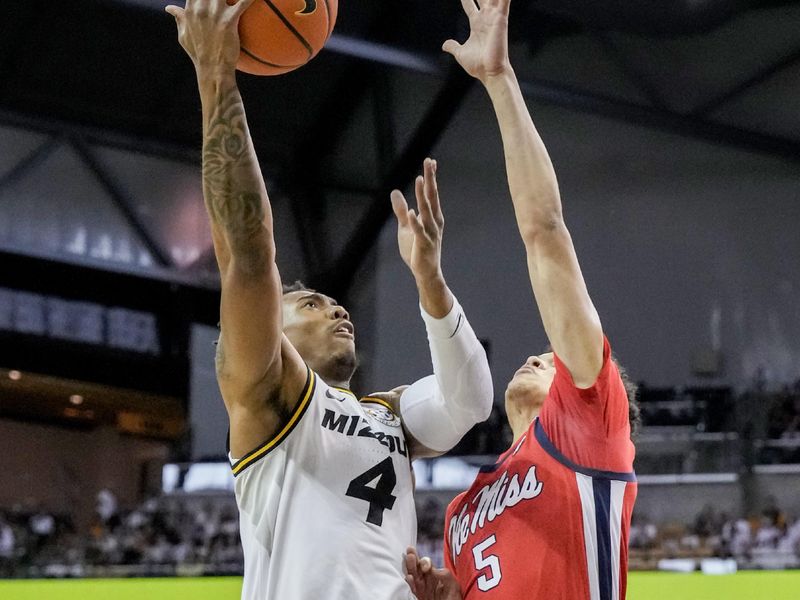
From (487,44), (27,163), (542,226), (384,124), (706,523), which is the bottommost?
(706,523)

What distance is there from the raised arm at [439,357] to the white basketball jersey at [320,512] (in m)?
0.25

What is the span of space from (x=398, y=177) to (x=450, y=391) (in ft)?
32.5

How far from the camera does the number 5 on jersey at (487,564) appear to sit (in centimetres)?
245

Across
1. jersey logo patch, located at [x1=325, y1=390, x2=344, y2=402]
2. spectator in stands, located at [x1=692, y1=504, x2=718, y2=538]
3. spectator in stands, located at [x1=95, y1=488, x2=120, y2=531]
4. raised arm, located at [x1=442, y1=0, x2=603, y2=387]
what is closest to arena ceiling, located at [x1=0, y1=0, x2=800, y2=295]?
spectator in stands, located at [x1=95, y1=488, x2=120, y2=531]

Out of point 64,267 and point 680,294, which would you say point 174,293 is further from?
point 680,294

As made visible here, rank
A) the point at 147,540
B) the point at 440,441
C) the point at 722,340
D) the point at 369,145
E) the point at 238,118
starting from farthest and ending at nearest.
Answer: the point at 369,145
the point at 722,340
the point at 147,540
the point at 440,441
the point at 238,118

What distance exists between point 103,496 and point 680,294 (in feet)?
22.9

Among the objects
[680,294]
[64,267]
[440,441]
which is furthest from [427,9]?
[440,441]

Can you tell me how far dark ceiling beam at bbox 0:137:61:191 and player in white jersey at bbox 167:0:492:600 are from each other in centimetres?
1046

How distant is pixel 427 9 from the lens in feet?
37.7

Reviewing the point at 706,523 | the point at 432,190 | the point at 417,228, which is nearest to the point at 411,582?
the point at 417,228

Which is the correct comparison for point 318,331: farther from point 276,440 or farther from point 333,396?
point 276,440

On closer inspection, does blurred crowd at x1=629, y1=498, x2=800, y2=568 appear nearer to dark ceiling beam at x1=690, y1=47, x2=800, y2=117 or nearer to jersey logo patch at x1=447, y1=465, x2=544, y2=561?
dark ceiling beam at x1=690, y1=47, x2=800, y2=117

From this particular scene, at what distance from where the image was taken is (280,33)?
7.52 feet
